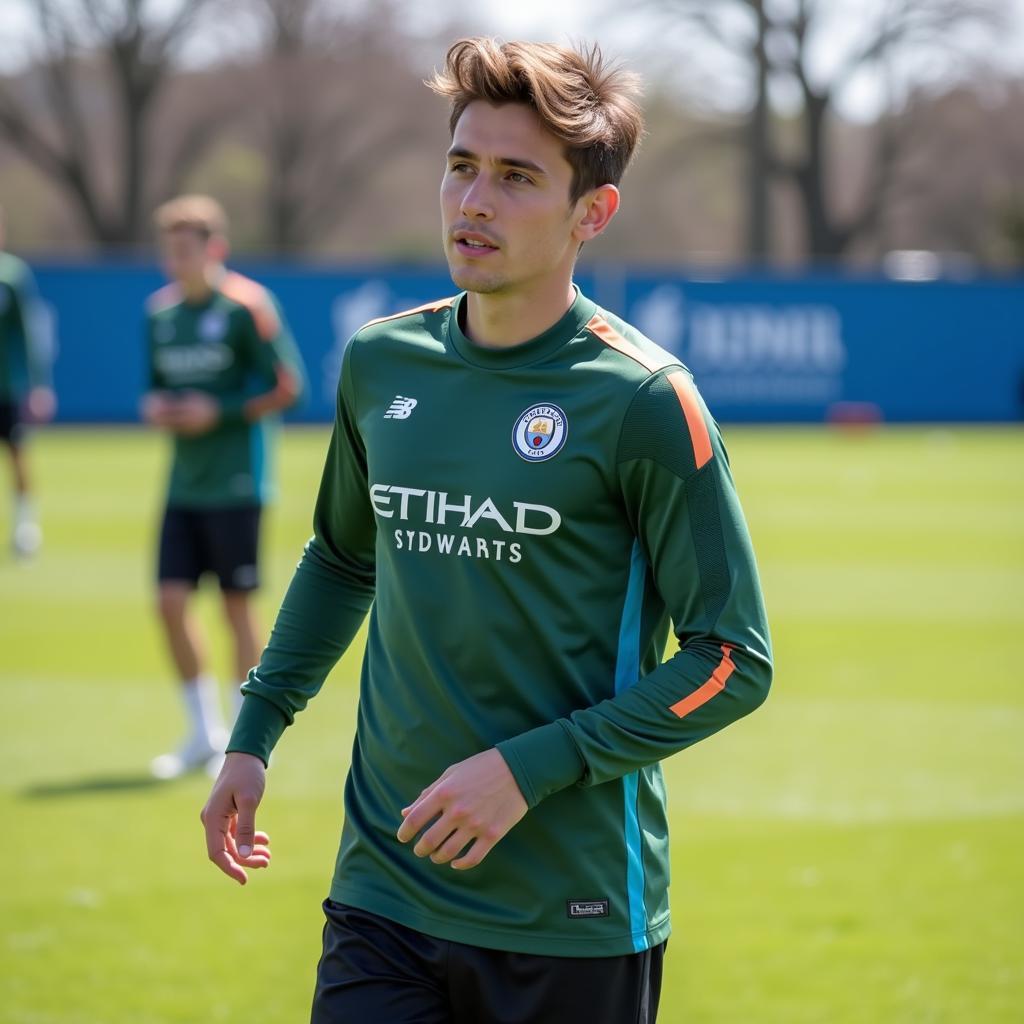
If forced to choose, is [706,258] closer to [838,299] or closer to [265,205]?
[265,205]

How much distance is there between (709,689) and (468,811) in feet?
1.52

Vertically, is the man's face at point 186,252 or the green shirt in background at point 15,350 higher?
the man's face at point 186,252

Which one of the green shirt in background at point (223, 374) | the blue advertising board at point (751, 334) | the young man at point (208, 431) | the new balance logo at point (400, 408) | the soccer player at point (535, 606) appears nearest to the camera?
the soccer player at point (535, 606)

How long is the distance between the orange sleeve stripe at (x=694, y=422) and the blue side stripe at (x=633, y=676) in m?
0.21

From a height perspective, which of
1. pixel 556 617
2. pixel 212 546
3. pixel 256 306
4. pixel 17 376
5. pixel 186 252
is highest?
pixel 556 617

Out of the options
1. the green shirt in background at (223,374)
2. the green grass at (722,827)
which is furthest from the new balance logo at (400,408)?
the green shirt in background at (223,374)

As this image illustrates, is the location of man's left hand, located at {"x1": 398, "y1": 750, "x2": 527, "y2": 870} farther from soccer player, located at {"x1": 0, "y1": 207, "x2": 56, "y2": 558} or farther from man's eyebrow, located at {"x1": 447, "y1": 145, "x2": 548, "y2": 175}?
soccer player, located at {"x1": 0, "y1": 207, "x2": 56, "y2": 558}

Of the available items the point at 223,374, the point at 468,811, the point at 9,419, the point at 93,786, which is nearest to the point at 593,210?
the point at 468,811

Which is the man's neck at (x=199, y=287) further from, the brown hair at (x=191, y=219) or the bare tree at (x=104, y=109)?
the bare tree at (x=104, y=109)

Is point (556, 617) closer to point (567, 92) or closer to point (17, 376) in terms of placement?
point (567, 92)

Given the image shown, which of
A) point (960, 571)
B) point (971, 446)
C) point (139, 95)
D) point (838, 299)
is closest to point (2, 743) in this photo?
point (960, 571)

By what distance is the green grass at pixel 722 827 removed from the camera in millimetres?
5707

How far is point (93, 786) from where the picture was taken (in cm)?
820

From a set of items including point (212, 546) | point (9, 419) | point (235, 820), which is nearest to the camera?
point (235, 820)
